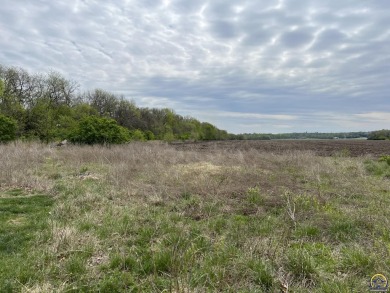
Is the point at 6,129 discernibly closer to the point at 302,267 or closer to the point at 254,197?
the point at 254,197

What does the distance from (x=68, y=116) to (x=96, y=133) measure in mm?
19947

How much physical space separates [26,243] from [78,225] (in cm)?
91

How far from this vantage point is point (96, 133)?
24.3m

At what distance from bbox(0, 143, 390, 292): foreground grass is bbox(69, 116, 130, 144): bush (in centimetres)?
1468

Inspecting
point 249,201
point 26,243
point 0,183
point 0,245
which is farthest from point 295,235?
point 0,183

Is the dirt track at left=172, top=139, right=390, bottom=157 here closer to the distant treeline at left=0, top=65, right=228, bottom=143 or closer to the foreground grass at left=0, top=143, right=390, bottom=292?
the distant treeline at left=0, top=65, right=228, bottom=143

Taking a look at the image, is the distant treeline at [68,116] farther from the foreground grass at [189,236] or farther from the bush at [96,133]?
the foreground grass at [189,236]

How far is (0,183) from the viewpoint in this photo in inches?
360

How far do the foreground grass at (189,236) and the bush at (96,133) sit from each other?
14682 millimetres

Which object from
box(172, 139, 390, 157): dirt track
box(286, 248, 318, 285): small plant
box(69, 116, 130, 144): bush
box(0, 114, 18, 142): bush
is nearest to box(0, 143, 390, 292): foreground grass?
box(286, 248, 318, 285): small plant

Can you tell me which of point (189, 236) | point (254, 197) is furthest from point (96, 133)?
point (189, 236)

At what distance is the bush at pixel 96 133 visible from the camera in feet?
80.1

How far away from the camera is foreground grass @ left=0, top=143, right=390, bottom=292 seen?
3.49 meters

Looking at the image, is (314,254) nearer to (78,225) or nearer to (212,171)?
(78,225)
